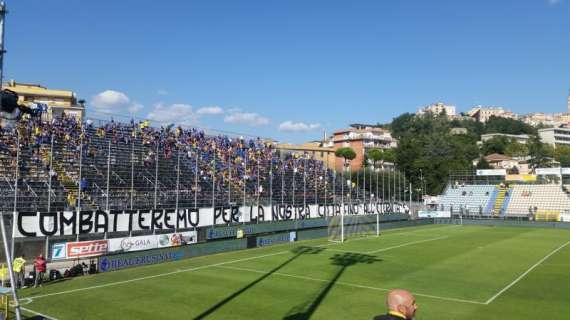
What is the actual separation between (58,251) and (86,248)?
158 cm

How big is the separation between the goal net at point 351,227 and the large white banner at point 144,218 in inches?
87.7

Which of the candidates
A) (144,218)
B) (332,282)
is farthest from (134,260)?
(332,282)

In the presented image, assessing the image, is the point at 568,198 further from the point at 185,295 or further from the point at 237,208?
the point at 185,295

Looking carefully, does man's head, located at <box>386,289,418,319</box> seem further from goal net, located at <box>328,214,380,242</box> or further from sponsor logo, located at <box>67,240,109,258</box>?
goal net, located at <box>328,214,380,242</box>

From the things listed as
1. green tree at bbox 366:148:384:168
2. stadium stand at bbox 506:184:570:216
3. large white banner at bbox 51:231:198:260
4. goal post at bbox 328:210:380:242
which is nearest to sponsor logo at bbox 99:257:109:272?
large white banner at bbox 51:231:198:260

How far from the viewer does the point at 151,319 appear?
17.0 metres

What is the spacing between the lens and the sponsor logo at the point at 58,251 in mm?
25022

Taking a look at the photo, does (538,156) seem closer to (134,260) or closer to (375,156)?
(375,156)

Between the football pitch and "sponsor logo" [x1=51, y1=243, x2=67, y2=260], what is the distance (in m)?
1.71

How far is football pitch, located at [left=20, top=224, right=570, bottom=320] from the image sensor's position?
710 inches

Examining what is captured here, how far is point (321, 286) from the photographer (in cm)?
2234

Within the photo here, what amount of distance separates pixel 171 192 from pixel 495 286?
2284 cm

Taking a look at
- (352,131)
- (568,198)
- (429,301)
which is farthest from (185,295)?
(352,131)

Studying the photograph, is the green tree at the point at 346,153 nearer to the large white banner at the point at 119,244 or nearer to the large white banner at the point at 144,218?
the large white banner at the point at 144,218
